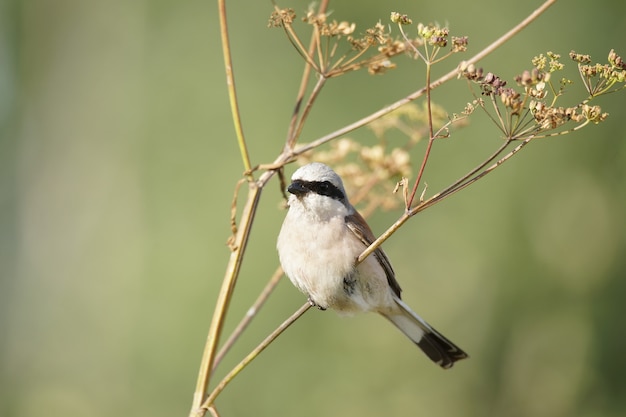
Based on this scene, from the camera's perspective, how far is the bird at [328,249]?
3.07m

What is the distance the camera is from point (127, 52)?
1009 cm

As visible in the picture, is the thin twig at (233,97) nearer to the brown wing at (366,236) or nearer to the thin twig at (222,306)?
the thin twig at (222,306)

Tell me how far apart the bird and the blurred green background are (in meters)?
2.55

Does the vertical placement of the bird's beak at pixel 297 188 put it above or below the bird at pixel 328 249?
above

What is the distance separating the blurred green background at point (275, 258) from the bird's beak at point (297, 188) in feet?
9.14

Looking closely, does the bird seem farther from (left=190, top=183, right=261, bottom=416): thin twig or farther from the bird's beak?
(left=190, top=183, right=261, bottom=416): thin twig

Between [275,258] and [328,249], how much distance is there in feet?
11.3

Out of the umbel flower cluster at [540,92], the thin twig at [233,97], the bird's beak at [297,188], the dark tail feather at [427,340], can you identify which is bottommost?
the dark tail feather at [427,340]

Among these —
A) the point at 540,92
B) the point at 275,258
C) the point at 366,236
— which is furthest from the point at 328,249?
the point at 275,258

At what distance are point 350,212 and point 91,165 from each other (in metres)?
7.18

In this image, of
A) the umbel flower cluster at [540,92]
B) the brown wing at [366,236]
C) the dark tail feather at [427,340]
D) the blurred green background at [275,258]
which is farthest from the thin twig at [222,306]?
the blurred green background at [275,258]

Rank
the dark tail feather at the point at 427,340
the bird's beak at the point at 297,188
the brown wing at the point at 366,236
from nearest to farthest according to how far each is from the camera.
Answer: the bird's beak at the point at 297,188
the brown wing at the point at 366,236
the dark tail feather at the point at 427,340

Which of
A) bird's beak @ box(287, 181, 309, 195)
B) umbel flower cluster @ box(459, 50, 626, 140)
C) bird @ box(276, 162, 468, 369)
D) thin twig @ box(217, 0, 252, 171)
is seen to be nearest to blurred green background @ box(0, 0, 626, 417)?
bird @ box(276, 162, 468, 369)

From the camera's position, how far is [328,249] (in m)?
3.10
